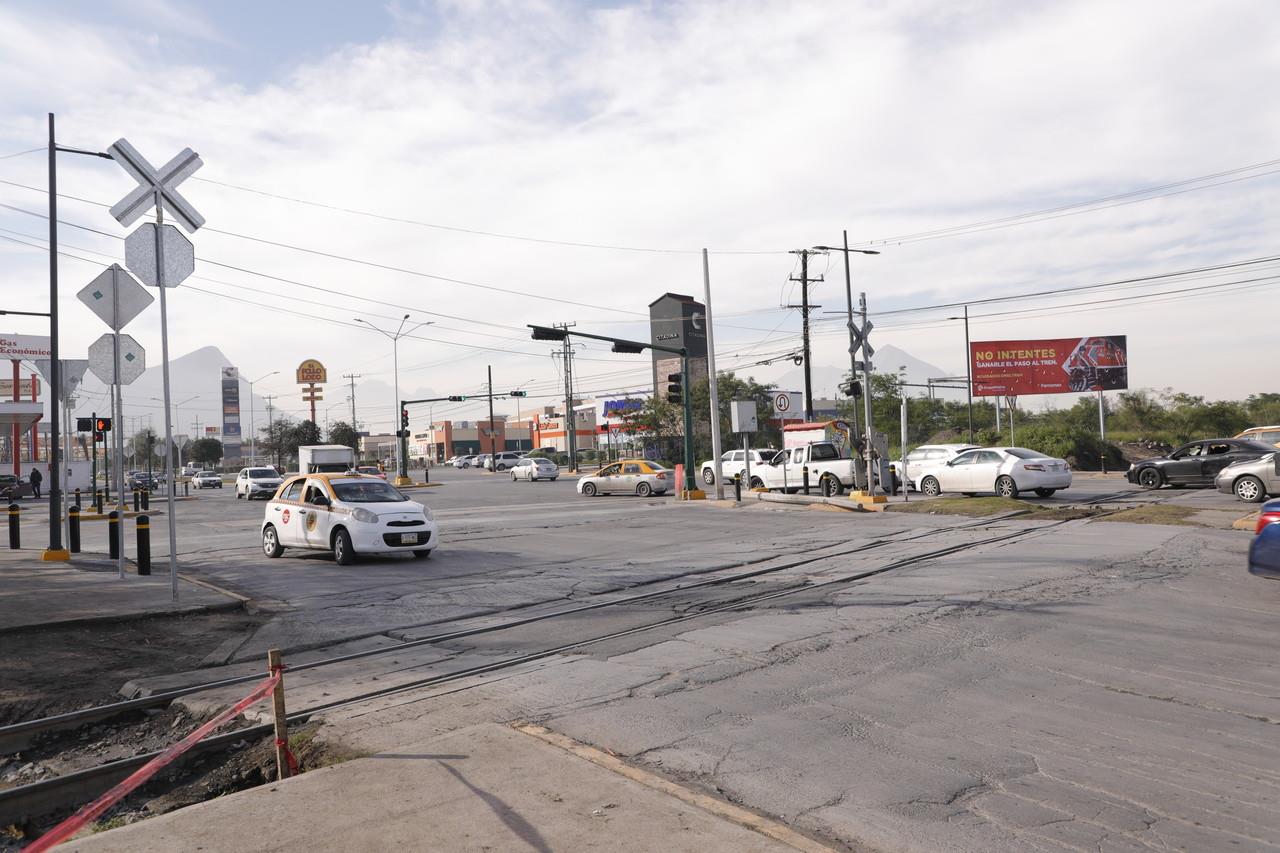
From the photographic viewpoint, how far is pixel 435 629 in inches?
375

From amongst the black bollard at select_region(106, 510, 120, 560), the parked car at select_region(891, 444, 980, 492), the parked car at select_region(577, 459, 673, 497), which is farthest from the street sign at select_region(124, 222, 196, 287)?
the parked car at select_region(577, 459, 673, 497)

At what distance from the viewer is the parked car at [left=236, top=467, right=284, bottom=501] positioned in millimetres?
43094

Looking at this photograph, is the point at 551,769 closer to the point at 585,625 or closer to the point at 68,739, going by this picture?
the point at 68,739

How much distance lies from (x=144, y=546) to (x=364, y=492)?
3.58 metres

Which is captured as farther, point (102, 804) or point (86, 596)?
point (86, 596)

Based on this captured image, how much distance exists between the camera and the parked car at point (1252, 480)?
21188 millimetres

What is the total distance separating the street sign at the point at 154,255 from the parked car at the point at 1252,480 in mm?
21885

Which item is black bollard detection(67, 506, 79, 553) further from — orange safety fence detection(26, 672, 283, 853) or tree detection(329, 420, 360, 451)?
tree detection(329, 420, 360, 451)

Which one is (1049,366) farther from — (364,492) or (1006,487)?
(364,492)

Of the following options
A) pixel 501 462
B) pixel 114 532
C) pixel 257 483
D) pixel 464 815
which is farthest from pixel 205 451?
pixel 464 815

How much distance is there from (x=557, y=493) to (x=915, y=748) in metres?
34.2

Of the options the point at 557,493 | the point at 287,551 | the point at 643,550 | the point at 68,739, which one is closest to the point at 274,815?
the point at 68,739

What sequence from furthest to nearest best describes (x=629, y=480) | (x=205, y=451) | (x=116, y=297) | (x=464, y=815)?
(x=205, y=451), (x=629, y=480), (x=116, y=297), (x=464, y=815)

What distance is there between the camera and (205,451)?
421ft
